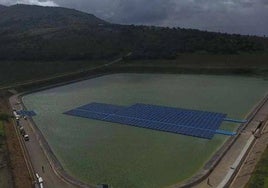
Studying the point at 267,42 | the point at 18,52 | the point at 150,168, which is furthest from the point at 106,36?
the point at 150,168

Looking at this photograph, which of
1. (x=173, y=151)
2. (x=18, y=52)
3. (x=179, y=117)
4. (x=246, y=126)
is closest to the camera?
(x=173, y=151)

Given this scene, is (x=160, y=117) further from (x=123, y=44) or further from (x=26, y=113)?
(x=123, y=44)

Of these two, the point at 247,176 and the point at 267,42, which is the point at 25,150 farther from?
the point at 267,42

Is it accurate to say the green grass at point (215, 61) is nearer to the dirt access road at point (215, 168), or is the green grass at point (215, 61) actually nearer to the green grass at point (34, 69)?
the green grass at point (34, 69)

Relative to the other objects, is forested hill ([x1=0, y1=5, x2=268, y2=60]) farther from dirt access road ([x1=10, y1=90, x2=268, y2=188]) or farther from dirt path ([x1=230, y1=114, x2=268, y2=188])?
dirt path ([x1=230, y1=114, x2=268, y2=188])

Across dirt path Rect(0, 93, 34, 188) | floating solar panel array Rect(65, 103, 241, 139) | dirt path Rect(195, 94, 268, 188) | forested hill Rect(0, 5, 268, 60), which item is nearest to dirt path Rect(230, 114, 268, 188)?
dirt path Rect(195, 94, 268, 188)

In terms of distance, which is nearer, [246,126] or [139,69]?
[246,126]
